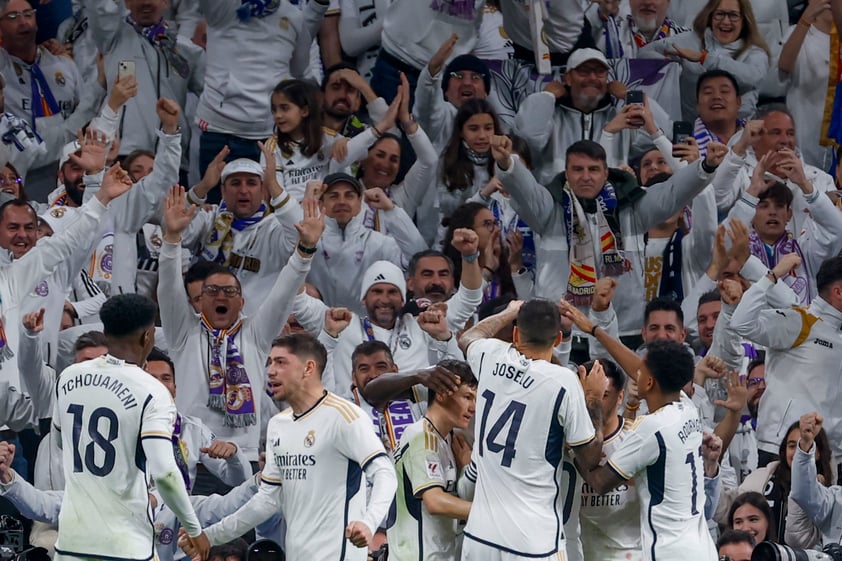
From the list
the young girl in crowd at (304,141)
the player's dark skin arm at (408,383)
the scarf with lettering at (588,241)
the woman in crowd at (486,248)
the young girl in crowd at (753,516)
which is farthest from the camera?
the young girl in crowd at (304,141)

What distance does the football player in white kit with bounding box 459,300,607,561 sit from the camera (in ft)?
30.0

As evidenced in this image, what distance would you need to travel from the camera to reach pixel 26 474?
12.0m

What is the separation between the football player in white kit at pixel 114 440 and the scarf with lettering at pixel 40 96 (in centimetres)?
674

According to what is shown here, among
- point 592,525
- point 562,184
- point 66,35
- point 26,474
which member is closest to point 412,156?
point 562,184

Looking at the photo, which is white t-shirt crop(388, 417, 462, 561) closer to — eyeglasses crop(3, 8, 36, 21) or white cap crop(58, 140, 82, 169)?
white cap crop(58, 140, 82, 169)

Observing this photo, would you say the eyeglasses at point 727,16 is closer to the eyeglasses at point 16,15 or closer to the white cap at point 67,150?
the white cap at point 67,150

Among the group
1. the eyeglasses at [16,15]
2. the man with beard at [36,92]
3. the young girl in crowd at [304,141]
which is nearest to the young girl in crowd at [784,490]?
the young girl in crowd at [304,141]

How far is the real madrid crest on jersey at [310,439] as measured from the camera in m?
9.13

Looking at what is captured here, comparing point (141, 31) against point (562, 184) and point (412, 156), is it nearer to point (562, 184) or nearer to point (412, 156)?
point (412, 156)

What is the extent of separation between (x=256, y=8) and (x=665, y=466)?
7051mm

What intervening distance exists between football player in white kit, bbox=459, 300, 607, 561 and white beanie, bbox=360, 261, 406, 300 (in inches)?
140

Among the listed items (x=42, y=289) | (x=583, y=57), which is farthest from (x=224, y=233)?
(x=583, y=57)

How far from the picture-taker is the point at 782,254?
14.5m

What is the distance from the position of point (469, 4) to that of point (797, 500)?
5.88m
